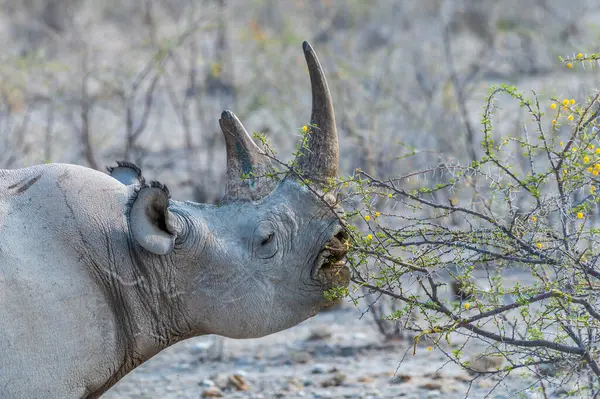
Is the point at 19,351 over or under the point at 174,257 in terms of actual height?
under

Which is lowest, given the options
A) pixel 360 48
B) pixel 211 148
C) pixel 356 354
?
pixel 356 354

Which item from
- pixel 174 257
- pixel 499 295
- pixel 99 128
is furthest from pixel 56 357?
pixel 99 128

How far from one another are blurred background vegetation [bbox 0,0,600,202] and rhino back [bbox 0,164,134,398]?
3.13 meters

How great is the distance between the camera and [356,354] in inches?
272

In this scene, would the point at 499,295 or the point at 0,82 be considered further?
the point at 0,82

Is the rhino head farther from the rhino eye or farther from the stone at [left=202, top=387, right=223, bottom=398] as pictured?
the stone at [left=202, top=387, right=223, bottom=398]

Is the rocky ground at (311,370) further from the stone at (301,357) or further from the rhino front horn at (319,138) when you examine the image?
the rhino front horn at (319,138)

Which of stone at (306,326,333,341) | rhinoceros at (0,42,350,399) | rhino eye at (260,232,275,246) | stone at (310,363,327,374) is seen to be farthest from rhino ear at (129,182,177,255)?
stone at (306,326,333,341)

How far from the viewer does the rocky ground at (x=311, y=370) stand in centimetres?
603

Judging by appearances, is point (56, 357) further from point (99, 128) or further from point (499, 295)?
point (99, 128)

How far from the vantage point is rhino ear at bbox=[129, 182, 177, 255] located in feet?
13.5

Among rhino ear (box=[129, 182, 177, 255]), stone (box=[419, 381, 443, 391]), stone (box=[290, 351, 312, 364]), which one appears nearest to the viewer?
rhino ear (box=[129, 182, 177, 255])

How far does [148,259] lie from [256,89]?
6830 mm

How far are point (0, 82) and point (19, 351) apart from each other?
20.0ft
